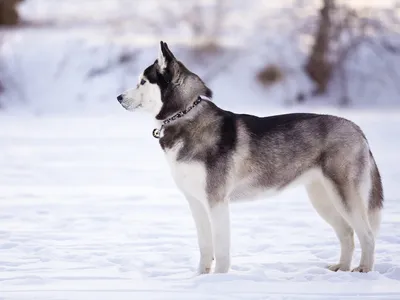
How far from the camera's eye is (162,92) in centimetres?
532

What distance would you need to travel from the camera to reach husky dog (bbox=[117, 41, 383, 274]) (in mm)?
5176

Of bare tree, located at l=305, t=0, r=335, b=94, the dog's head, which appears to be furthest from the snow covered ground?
bare tree, located at l=305, t=0, r=335, b=94

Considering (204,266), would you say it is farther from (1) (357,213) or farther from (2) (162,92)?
(2) (162,92)

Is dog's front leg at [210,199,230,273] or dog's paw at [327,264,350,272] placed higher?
dog's front leg at [210,199,230,273]

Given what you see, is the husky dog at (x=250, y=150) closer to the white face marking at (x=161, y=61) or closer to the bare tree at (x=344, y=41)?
the white face marking at (x=161, y=61)

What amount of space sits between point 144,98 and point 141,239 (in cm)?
176

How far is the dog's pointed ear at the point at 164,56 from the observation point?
17.0 ft

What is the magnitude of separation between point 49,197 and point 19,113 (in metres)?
10.9

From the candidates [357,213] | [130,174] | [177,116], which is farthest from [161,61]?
[130,174]

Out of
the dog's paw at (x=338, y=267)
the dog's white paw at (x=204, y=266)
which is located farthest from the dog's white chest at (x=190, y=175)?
the dog's paw at (x=338, y=267)

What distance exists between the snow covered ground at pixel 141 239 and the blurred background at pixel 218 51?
832 centimetres

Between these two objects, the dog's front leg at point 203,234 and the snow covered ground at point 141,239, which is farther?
Answer: the dog's front leg at point 203,234

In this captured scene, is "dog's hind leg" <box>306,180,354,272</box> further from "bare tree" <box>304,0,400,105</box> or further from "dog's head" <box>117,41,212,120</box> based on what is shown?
"bare tree" <box>304,0,400,105</box>

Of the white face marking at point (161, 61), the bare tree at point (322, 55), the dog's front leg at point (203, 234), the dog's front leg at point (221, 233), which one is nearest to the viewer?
the dog's front leg at point (221, 233)
